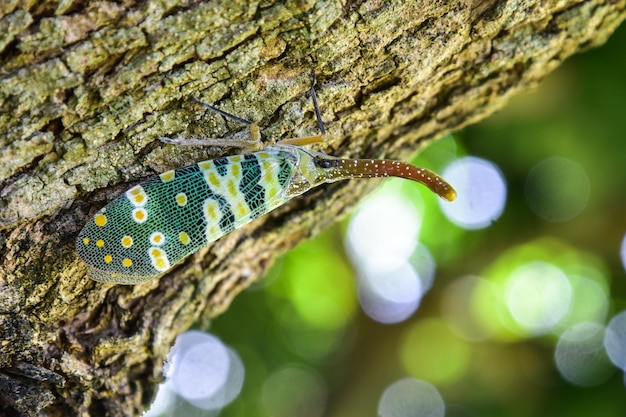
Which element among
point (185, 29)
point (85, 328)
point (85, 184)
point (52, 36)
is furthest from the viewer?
point (85, 328)

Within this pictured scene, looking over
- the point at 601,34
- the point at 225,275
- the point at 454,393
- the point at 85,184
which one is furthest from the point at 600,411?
the point at 85,184

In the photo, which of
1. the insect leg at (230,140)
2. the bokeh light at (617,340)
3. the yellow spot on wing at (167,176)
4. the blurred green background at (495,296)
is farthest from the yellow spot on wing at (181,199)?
the bokeh light at (617,340)

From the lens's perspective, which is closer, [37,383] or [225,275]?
[37,383]

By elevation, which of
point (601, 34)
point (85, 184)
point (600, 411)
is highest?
point (601, 34)

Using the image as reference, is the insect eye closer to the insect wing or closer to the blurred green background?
the insect wing

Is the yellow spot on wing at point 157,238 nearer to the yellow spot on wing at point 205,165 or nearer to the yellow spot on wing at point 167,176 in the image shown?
the yellow spot on wing at point 167,176

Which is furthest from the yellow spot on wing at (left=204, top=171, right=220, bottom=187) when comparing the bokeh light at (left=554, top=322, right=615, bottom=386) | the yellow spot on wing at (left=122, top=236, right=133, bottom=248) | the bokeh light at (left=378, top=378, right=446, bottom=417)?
the bokeh light at (left=554, top=322, right=615, bottom=386)

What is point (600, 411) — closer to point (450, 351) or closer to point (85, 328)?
point (450, 351)
